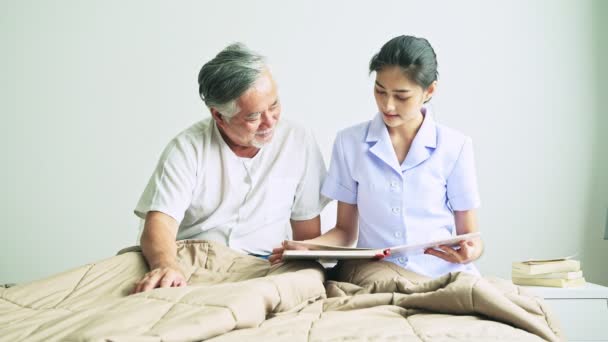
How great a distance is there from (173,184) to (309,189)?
17.1 inches

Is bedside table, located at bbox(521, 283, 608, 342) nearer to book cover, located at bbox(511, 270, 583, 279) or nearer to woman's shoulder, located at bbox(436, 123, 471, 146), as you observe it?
book cover, located at bbox(511, 270, 583, 279)

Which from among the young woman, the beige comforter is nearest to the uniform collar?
the young woman

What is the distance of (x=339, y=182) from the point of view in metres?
2.21

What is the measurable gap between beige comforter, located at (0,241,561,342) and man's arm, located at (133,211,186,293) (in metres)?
0.07

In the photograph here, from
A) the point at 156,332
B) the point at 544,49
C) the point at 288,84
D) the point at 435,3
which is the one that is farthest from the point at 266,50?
the point at 156,332

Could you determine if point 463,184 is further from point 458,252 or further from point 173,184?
point 173,184

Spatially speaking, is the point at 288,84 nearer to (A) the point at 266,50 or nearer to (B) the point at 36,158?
(A) the point at 266,50

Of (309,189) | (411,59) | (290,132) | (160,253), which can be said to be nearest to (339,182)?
(309,189)

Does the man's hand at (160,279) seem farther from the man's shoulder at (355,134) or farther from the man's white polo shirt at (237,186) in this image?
the man's shoulder at (355,134)

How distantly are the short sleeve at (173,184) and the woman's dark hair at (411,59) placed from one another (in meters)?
0.64

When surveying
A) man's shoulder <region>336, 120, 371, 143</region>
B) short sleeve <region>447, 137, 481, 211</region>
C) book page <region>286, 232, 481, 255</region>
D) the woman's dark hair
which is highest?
the woman's dark hair

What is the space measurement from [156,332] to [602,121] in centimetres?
286

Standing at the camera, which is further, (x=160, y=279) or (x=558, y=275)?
(x=558, y=275)

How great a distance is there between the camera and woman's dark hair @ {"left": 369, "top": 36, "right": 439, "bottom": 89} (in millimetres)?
2018
